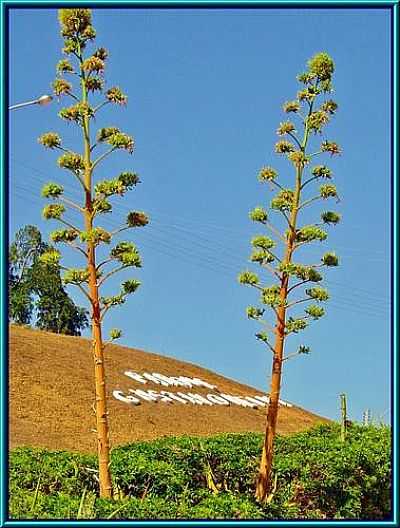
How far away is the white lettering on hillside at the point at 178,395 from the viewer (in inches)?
552

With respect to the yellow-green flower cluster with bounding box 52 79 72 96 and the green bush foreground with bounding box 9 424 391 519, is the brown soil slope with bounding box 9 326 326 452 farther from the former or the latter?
the yellow-green flower cluster with bounding box 52 79 72 96

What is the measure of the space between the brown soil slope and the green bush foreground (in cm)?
504

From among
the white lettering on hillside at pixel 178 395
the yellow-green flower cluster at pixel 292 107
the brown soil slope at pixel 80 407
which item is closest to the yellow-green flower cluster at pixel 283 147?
the yellow-green flower cluster at pixel 292 107

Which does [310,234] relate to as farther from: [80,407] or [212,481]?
[80,407]

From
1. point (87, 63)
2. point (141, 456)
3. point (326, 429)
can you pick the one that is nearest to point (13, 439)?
point (326, 429)

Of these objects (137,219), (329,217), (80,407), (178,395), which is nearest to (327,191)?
(329,217)

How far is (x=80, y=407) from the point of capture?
13000 mm

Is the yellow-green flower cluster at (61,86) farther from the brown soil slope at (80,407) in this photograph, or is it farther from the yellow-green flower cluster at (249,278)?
the brown soil slope at (80,407)

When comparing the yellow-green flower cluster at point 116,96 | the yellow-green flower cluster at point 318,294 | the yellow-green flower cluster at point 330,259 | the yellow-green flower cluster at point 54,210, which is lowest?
the yellow-green flower cluster at point 318,294

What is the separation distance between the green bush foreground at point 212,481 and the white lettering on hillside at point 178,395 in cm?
689

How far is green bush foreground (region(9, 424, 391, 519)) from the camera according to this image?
193 inches

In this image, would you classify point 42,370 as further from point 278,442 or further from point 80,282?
point 80,282

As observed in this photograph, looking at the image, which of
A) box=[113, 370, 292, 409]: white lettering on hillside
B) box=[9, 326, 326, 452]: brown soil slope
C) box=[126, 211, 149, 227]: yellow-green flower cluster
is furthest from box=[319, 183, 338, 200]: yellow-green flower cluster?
box=[113, 370, 292, 409]: white lettering on hillside

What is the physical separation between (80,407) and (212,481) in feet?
24.4
